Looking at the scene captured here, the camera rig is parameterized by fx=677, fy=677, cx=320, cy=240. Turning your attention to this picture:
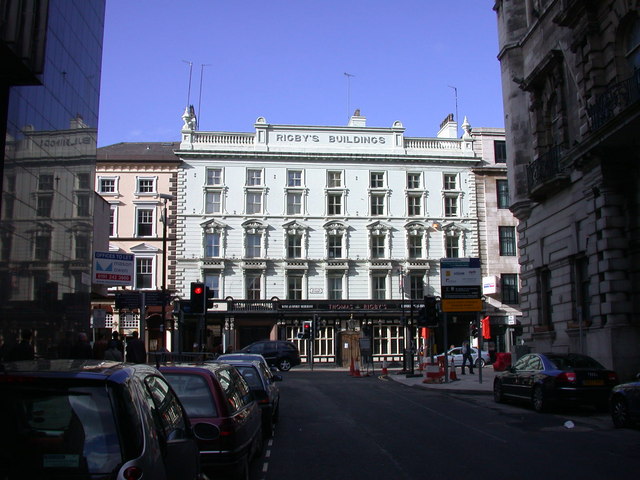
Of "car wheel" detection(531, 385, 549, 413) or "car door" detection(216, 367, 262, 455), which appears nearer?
"car door" detection(216, 367, 262, 455)

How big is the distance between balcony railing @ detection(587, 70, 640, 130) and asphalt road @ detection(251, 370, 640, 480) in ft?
27.5

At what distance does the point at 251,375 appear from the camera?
13.0 metres

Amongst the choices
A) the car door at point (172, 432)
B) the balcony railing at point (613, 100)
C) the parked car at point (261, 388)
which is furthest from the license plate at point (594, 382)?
the car door at point (172, 432)

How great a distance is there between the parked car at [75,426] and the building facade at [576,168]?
15.6 meters

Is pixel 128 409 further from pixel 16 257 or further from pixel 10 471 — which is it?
pixel 16 257

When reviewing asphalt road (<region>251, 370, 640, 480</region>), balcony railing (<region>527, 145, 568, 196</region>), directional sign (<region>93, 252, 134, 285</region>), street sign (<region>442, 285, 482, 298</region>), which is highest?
balcony railing (<region>527, 145, 568, 196</region>)

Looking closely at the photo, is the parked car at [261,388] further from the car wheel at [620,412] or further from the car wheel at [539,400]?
the car wheel at [539,400]

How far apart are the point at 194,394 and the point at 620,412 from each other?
32.0 ft

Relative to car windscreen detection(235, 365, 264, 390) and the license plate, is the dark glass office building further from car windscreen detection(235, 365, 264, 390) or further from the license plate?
the license plate

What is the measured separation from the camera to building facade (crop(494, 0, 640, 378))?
1953 centimetres

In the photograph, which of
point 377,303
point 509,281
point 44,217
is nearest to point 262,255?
point 377,303

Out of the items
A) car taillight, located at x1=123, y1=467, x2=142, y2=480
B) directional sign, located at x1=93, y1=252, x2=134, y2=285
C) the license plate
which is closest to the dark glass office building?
directional sign, located at x1=93, y1=252, x2=134, y2=285

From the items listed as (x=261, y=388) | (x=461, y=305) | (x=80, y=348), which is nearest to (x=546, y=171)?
(x=461, y=305)

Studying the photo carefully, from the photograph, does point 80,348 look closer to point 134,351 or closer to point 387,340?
point 134,351
